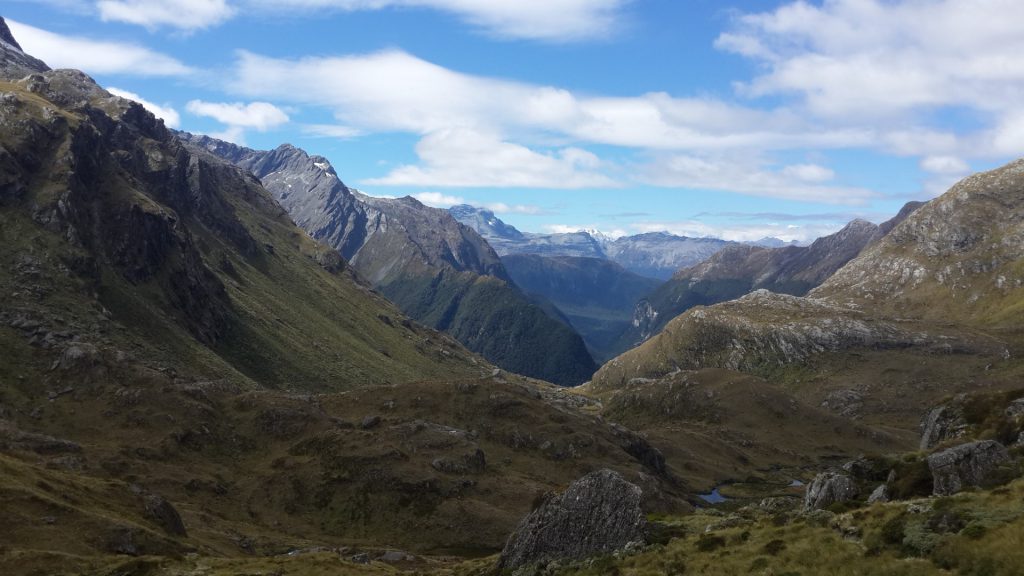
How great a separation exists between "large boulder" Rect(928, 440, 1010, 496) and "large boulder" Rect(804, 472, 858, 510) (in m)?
8.91

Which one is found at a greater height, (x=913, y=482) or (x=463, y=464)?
(x=913, y=482)

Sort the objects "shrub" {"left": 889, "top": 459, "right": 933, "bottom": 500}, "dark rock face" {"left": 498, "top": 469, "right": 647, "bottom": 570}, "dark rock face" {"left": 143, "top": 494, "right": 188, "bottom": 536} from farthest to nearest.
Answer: "dark rock face" {"left": 143, "top": 494, "right": 188, "bottom": 536} → "dark rock face" {"left": 498, "top": 469, "right": 647, "bottom": 570} → "shrub" {"left": 889, "top": 459, "right": 933, "bottom": 500}

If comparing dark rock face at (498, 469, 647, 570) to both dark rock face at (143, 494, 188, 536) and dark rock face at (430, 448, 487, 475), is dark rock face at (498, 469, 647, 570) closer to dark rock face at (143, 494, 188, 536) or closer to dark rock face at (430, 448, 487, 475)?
dark rock face at (143, 494, 188, 536)

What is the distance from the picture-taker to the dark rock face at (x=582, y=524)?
53.7 meters

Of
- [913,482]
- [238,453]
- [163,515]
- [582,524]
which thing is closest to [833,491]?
[913,482]

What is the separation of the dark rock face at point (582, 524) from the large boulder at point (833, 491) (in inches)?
719

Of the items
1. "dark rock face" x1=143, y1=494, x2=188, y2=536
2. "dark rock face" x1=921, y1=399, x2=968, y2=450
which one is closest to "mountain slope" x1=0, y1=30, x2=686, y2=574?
"dark rock face" x1=143, y1=494, x2=188, y2=536

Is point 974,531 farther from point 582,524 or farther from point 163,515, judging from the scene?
point 163,515

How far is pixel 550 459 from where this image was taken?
174 m

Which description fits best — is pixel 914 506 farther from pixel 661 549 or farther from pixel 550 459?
pixel 550 459

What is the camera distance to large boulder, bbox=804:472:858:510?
60.6 metres

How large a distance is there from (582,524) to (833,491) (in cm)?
2374

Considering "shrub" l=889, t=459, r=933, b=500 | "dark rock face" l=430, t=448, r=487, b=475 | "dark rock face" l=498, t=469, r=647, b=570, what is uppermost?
"shrub" l=889, t=459, r=933, b=500

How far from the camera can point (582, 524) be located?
55.8 metres
